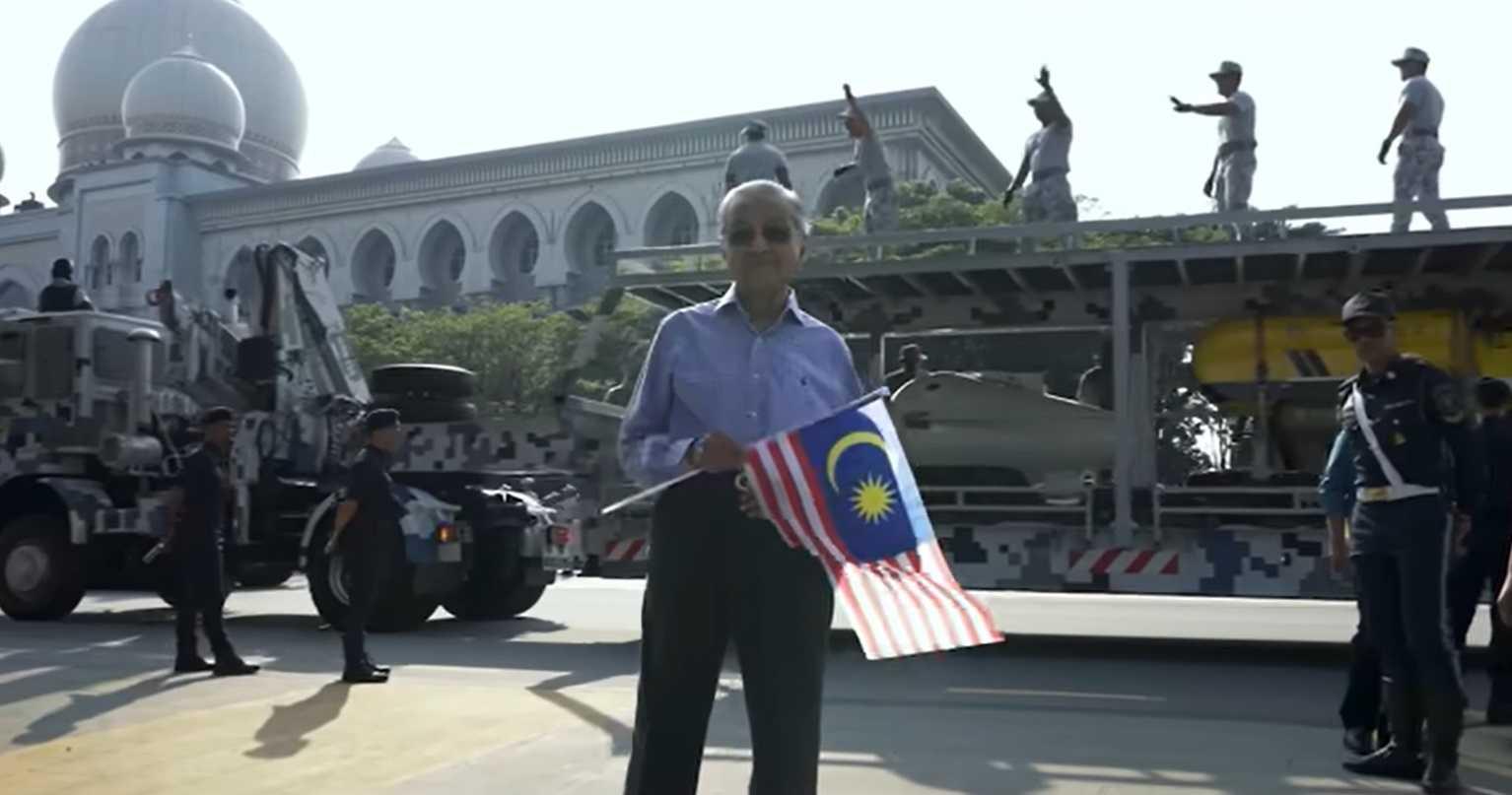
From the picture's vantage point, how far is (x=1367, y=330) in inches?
223

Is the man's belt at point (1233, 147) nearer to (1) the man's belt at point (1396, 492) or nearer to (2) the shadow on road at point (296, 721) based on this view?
(1) the man's belt at point (1396, 492)

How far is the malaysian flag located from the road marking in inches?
216

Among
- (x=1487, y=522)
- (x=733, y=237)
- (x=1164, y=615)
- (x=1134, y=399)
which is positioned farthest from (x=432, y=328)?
(x=733, y=237)

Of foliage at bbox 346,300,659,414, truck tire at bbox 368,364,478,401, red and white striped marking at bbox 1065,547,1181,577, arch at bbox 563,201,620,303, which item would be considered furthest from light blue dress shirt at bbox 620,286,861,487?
arch at bbox 563,201,620,303

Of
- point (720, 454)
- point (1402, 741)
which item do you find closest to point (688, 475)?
point (720, 454)

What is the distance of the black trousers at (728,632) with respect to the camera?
117 inches

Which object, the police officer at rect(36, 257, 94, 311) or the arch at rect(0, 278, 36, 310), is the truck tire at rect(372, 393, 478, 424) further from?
the arch at rect(0, 278, 36, 310)

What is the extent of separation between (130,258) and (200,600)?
61242 mm

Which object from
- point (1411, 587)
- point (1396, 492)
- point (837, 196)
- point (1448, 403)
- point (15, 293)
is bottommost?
point (1411, 587)

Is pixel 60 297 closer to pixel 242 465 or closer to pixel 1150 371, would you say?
pixel 242 465

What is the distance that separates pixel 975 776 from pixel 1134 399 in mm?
5598

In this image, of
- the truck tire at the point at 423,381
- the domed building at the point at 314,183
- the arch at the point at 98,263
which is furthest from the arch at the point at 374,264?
the truck tire at the point at 423,381

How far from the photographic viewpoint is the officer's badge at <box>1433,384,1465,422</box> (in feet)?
18.0

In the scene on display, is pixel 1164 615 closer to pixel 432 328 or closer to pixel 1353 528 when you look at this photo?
pixel 1353 528
